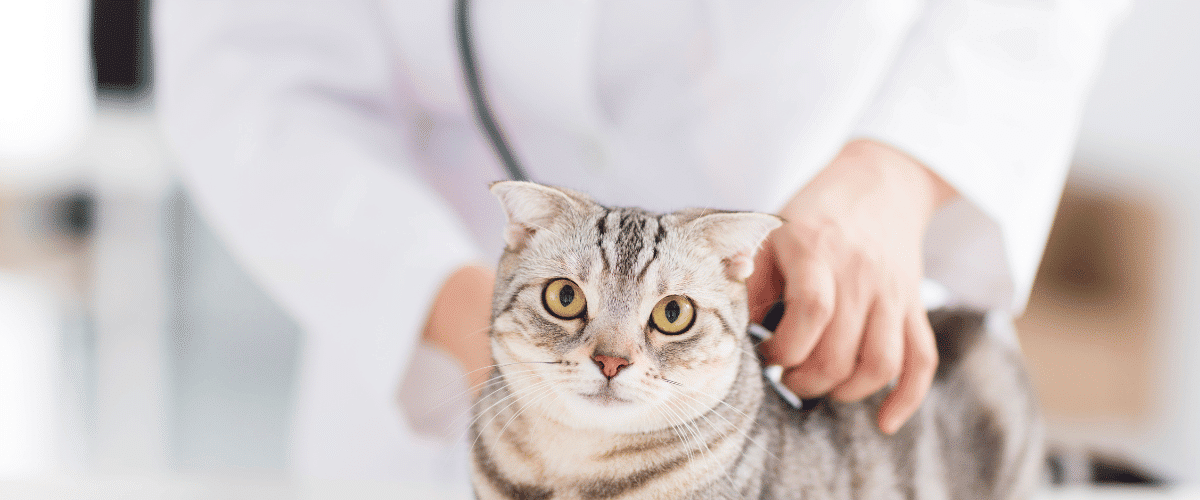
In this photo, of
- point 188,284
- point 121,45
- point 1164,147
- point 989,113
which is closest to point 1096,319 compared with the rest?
point 1164,147

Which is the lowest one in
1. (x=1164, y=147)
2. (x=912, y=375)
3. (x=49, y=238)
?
(x=49, y=238)

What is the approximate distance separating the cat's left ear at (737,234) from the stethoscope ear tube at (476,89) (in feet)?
0.52

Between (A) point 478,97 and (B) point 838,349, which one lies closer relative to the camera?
(B) point 838,349

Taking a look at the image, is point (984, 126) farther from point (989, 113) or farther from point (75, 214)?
point (75, 214)

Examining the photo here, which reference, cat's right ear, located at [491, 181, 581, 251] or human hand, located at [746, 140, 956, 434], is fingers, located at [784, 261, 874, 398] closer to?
human hand, located at [746, 140, 956, 434]

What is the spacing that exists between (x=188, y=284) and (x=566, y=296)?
1.11m

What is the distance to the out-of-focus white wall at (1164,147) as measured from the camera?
1.62 feet

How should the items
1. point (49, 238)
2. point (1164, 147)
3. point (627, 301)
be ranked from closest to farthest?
→ point (627, 301) < point (1164, 147) < point (49, 238)

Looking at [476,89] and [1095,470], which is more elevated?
[476,89]

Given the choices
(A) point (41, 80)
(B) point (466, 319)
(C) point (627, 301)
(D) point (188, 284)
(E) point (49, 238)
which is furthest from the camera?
(D) point (188, 284)

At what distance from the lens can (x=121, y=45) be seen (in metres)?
0.84

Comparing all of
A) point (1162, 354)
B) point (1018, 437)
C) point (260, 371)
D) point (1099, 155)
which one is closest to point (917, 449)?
point (1018, 437)

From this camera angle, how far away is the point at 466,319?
1.27ft

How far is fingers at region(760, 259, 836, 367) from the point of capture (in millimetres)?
291
